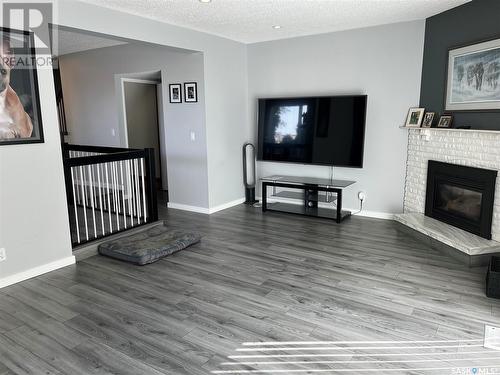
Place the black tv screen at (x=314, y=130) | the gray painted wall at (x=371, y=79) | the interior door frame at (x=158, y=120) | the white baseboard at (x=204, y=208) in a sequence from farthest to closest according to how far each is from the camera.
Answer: the interior door frame at (x=158, y=120) → the white baseboard at (x=204, y=208) → the black tv screen at (x=314, y=130) → the gray painted wall at (x=371, y=79)

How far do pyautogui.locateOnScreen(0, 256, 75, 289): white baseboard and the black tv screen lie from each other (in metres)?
3.25

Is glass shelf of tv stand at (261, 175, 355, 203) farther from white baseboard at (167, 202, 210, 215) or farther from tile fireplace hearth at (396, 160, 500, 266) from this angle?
white baseboard at (167, 202, 210, 215)

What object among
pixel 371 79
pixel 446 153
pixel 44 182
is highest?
pixel 371 79

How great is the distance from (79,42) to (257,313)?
5.33 metres

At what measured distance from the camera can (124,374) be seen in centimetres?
210

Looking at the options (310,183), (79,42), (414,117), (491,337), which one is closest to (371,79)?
(414,117)

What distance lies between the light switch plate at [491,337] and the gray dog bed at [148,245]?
2863mm

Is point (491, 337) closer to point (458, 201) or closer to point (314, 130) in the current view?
point (458, 201)

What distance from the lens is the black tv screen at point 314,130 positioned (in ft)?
16.3

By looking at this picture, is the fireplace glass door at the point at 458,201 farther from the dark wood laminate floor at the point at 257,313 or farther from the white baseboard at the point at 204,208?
the white baseboard at the point at 204,208

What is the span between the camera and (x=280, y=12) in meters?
4.12

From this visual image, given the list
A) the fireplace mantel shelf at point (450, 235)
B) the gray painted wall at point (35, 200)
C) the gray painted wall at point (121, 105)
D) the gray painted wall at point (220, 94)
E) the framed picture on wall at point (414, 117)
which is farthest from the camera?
the gray painted wall at point (121, 105)

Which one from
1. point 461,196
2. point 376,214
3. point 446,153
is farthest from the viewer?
point 376,214

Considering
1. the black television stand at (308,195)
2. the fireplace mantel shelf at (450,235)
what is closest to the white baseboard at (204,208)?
the black television stand at (308,195)
